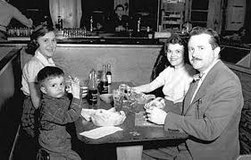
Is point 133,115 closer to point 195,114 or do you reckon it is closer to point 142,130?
point 142,130

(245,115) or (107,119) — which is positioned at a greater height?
(107,119)

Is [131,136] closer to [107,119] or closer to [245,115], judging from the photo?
[107,119]

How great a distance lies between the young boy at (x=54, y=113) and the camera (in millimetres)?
2131

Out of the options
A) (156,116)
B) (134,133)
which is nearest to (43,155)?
(134,133)

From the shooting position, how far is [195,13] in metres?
8.83

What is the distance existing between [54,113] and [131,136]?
0.65 meters

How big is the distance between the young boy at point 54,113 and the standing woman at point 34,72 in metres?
0.63

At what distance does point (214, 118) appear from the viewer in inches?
73.0

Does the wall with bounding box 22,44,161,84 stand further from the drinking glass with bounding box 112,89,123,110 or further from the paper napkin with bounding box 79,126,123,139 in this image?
the paper napkin with bounding box 79,126,123,139

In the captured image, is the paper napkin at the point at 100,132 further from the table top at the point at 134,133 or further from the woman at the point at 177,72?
the woman at the point at 177,72

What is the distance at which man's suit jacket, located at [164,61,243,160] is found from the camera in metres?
1.86

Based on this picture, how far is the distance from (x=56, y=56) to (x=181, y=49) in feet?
6.30

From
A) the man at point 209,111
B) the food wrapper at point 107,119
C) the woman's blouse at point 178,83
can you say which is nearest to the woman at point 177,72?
the woman's blouse at point 178,83

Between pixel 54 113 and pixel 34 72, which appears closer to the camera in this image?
pixel 54 113
